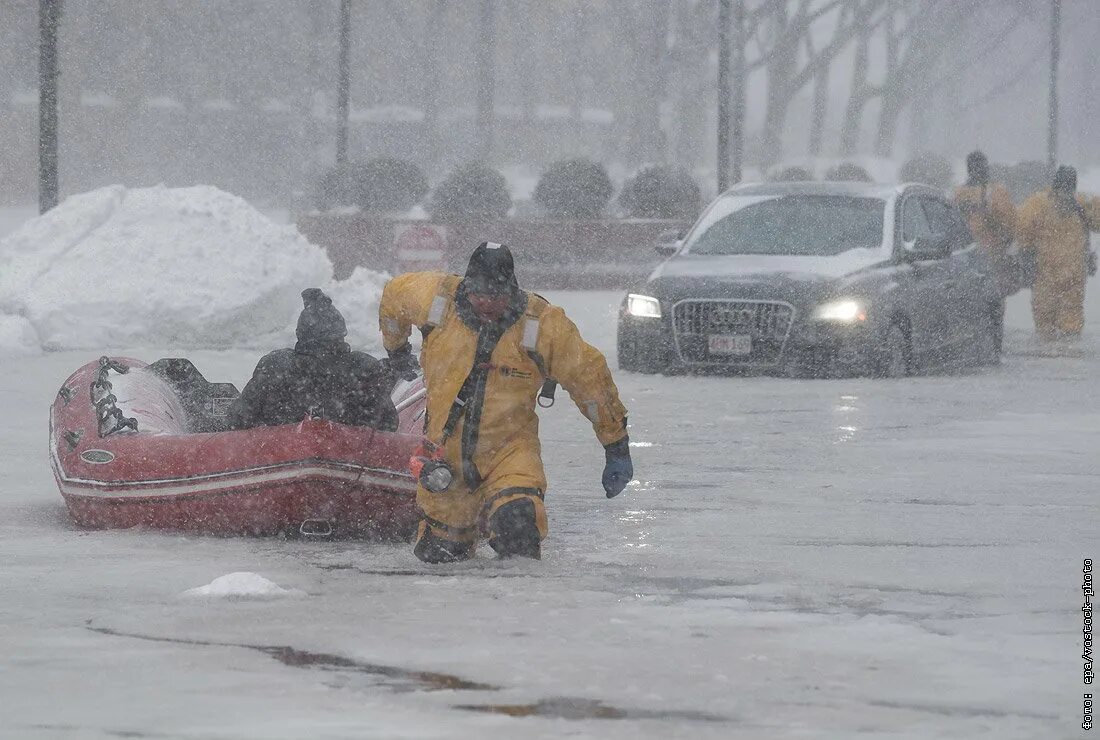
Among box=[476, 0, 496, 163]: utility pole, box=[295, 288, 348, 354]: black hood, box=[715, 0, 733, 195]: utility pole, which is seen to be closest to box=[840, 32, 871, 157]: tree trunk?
box=[476, 0, 496, 163]: utility pole

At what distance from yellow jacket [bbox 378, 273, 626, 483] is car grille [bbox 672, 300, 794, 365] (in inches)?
312

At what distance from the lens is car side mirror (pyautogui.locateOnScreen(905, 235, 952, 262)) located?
54.7ft

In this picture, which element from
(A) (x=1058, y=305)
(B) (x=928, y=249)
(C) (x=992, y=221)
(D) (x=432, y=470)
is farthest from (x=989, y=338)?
(D) (x=432, y=470)

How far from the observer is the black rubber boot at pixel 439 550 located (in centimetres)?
827

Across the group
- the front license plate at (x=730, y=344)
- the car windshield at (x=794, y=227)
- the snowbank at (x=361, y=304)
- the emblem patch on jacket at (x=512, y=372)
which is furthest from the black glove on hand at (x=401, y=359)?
the snowbank at (x=361, y=304)

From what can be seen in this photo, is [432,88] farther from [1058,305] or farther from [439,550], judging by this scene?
[439,550]

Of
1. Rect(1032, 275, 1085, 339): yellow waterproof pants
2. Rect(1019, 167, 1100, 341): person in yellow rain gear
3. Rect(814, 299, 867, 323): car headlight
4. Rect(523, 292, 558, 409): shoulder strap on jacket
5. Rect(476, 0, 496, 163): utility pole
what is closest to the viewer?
Rect(523, 292, 558, 409): shoulder strap on jacket

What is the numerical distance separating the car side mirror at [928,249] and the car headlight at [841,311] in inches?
35.0

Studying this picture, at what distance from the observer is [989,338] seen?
18.3m

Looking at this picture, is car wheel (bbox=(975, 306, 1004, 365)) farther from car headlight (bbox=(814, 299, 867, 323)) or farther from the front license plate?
the front license plate

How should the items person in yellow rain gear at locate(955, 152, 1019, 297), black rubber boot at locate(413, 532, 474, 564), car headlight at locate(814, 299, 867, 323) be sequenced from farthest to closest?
person in yellow rain gear at locate(955, 152, 1019, 297) → car headlight at locate(814, 299, 867, 323) → black rubber boot at locate(413, 532, 474, 564)

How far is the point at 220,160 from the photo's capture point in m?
52.8

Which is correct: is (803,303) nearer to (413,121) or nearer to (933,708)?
(933,708)

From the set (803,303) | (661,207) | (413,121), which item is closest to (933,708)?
(803,303)
